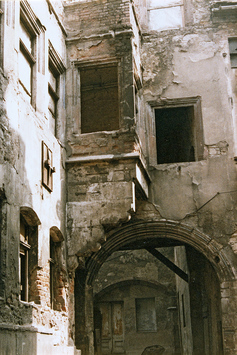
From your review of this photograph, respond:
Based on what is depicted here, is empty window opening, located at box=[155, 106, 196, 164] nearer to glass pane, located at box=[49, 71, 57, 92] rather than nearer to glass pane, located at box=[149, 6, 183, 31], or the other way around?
glass pane, located at box=[149, 6, 183, 31]

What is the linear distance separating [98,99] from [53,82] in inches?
53.8

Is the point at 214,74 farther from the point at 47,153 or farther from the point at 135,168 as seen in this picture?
the point at 47,153

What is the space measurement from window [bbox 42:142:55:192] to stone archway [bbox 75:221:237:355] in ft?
8.72

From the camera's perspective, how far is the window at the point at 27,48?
30.1 feet

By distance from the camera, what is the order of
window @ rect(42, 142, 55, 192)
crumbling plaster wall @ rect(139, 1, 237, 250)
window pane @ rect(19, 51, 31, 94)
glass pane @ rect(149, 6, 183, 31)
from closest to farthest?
window pane @ rect(19, 51, 31, 94)
window @ rect(42, 142, 55, 192)
crumbling plaster wall @ rect(139, 1, 237, 250)
glass pane @ rect(149, 6, 183, 31)

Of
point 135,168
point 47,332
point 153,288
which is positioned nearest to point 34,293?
point 47,332

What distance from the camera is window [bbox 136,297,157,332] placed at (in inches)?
871

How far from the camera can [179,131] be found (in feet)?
48.1

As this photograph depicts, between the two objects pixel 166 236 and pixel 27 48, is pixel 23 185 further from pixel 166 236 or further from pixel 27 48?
pixel 166 236

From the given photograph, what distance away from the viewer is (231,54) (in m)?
12.9

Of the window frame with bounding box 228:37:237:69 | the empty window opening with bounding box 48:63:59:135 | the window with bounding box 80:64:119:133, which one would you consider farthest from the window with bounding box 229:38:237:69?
the empty window opening with bounding box 48:63:59:135

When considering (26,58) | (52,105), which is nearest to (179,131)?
(52,105)

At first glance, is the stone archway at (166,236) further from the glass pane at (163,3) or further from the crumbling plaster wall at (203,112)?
the glass pane at (163,3)

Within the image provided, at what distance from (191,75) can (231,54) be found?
1.13 metres
